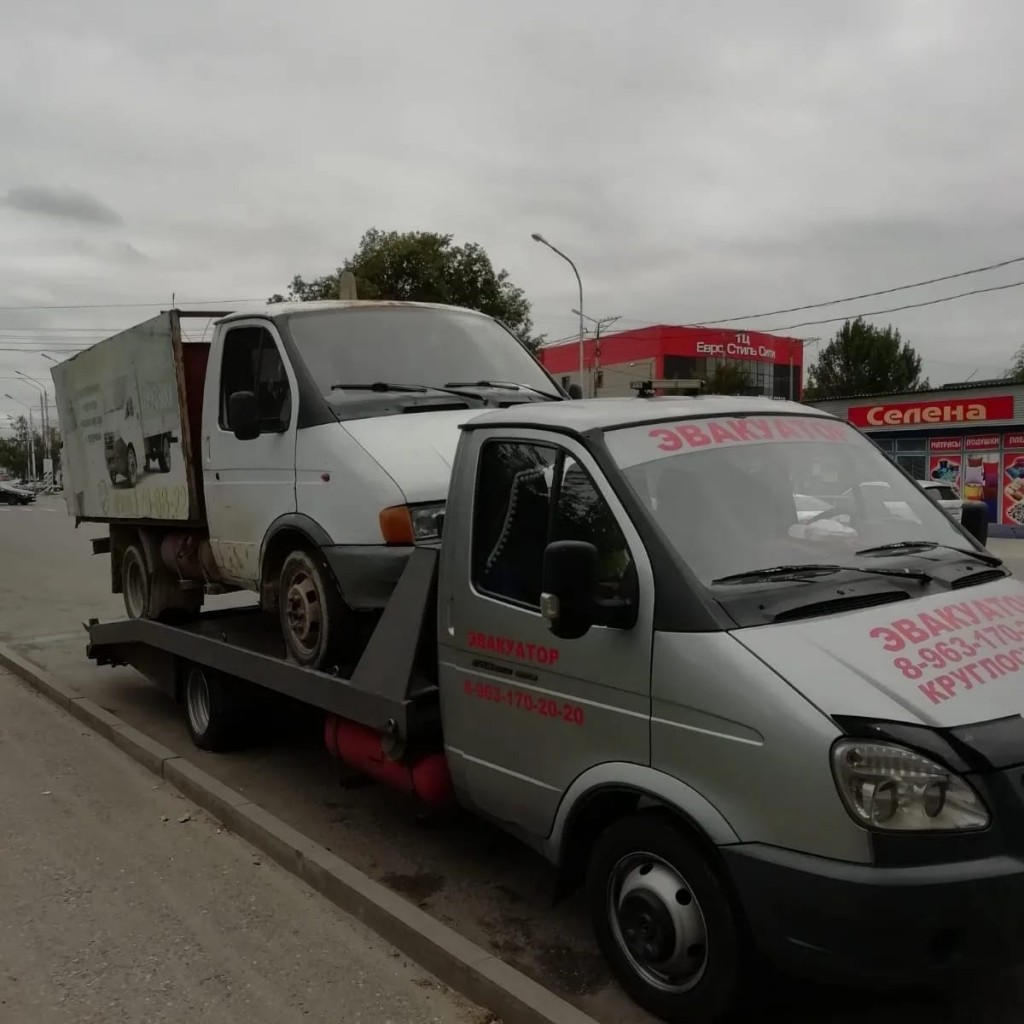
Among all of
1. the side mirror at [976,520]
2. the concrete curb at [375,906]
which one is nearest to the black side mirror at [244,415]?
the concrete curb at [375,906]

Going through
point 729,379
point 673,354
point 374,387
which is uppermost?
point 673,354

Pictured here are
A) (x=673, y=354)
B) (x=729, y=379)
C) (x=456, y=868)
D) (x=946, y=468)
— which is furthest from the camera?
(x=673, y=354)

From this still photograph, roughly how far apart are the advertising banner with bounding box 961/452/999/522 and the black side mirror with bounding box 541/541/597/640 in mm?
27601

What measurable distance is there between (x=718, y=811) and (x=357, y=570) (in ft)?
7.59

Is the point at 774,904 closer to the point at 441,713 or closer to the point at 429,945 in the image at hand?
the point at 429,945

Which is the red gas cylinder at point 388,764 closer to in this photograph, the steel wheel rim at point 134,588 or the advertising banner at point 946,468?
the steel wheel rim at point 134,588

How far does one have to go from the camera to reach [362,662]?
4516 millimetres

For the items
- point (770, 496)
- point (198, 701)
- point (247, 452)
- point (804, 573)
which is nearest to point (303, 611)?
point (247, 452)

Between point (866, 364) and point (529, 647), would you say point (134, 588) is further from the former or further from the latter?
point (866, 364)

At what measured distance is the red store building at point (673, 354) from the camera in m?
62.1

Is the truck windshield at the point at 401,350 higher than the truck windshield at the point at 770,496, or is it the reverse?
the truck windshield at the point at 401,350

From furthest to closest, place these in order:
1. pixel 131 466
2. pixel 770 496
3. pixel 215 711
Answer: pixel 131 466, pixel 215 711, pixel 770 496

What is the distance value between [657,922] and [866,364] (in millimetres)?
68590

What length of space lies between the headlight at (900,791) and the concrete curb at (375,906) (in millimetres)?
1155
